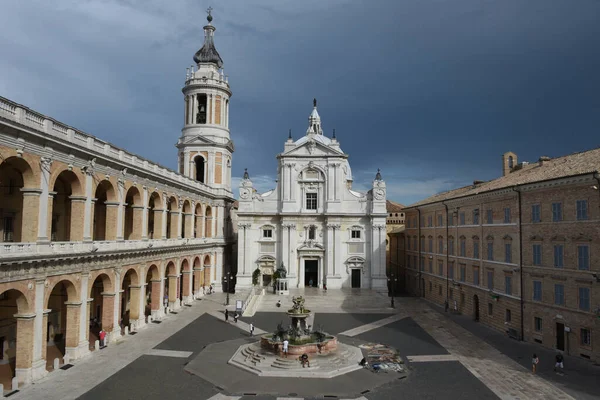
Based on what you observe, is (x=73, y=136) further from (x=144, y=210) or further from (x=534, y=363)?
(x=534, y=363)

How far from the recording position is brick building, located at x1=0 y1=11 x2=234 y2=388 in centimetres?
2225

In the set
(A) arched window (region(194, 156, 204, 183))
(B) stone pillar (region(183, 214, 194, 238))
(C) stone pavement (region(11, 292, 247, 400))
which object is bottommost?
(C) stone pavement (region(11, 292, 247, 400))

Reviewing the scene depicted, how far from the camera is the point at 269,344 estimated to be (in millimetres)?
27844

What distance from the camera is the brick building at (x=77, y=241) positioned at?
22.2 metres

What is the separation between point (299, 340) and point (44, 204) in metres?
16.5

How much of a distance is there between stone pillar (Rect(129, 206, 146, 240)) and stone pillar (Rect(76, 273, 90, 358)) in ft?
27.6

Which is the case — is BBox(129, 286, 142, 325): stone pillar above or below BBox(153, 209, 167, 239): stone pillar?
below

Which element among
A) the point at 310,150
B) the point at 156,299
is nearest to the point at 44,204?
the point at 156,299

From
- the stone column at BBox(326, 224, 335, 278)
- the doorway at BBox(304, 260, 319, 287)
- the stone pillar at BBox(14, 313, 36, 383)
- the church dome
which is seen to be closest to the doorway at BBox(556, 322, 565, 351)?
the stone column at BBox(326, 224, 335, 278)

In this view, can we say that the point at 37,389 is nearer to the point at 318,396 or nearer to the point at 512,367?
the point at 318,396

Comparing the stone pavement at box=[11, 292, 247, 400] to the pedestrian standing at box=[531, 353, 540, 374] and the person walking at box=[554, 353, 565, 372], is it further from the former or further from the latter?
the person walking at box=[554, 353, 565, 372]

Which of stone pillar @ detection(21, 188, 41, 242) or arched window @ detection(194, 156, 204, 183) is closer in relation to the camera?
stone pillar @ detection(21, 188, 41, 242)

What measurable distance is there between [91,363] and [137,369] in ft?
10.0

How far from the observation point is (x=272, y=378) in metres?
24.1
